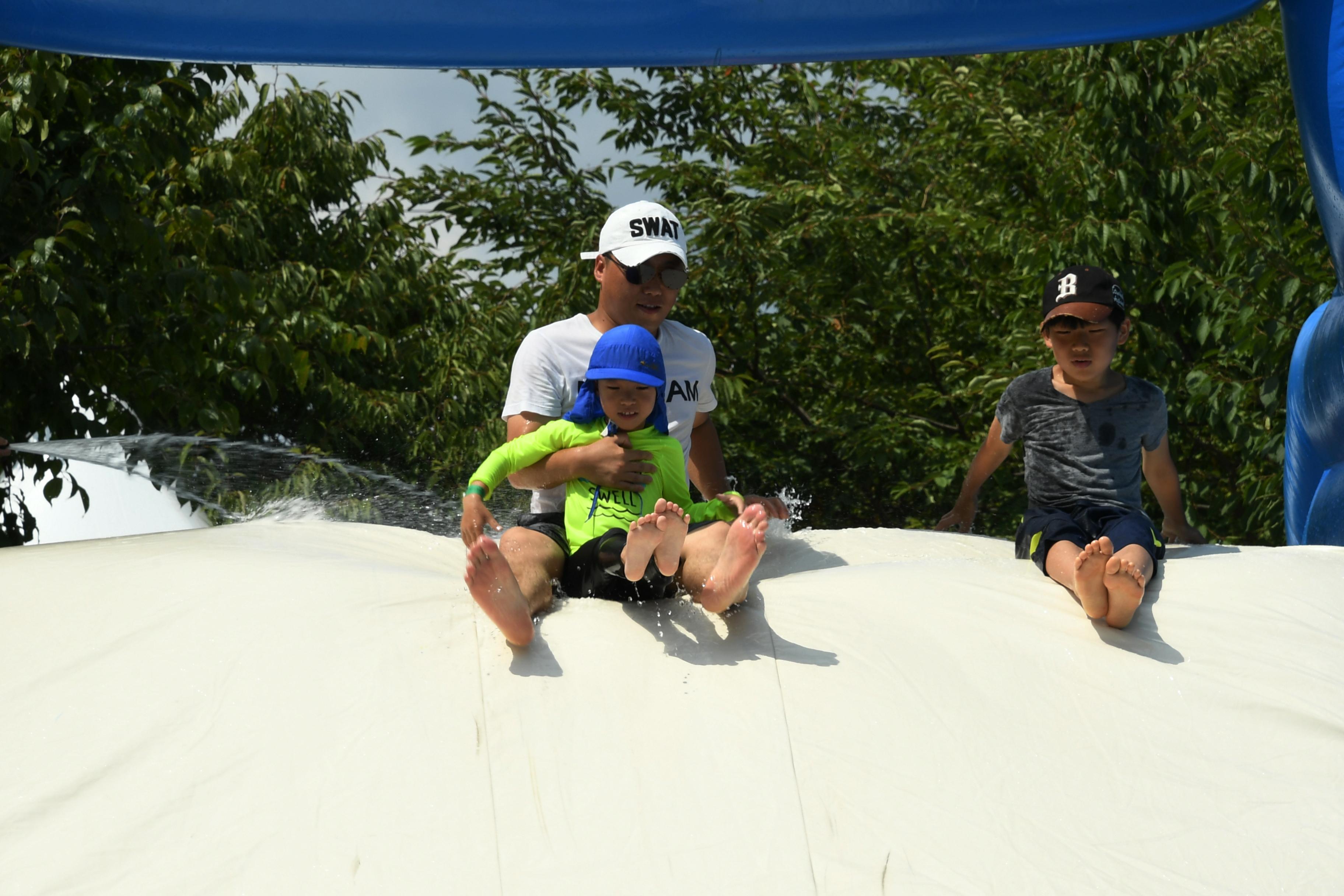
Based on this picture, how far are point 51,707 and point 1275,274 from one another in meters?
3.13

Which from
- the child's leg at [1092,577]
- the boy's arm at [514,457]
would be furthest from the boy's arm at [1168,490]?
the boy's arm at [514,457]

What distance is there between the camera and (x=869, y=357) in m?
5.69

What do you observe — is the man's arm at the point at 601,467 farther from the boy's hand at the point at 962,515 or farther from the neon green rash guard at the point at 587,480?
the boy's hand at the point at 962,515

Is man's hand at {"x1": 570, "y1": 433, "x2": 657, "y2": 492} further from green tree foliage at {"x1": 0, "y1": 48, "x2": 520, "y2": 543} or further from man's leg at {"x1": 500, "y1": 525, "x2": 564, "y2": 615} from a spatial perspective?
green tree foliage at {"x1": 0, "y1": 48, "x2": 520, "y2": 543}

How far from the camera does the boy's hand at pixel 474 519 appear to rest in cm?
182

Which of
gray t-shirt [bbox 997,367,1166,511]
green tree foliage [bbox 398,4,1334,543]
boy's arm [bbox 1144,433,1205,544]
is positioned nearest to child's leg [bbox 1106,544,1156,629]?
gray t-shirt [bbox 997,367,1166,511]

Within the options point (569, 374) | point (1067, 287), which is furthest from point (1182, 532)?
point (569, 374)

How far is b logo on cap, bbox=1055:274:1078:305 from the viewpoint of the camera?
6.98 feet

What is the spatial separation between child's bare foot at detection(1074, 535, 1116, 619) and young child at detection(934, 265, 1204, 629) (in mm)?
150

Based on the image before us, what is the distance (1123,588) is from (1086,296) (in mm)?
544

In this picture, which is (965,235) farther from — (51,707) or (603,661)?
(51,707)

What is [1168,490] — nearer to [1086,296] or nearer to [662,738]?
[1086,296]

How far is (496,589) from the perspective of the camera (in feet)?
5.48

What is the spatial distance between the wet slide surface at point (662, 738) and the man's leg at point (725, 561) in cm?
5
